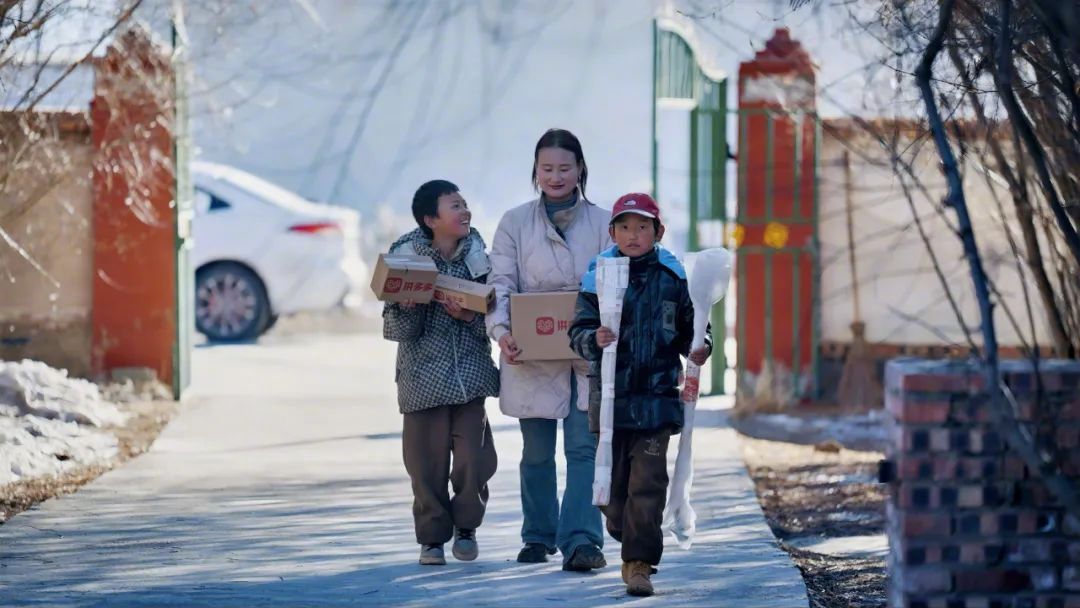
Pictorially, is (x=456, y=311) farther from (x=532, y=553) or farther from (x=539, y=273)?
(x=532, y=553)

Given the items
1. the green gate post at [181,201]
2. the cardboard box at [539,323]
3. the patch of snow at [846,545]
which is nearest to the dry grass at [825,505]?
the patch of snow at [846,545]

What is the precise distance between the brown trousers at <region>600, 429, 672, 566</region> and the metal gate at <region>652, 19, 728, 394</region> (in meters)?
6.41

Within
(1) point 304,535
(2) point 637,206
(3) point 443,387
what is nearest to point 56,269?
(1) point 304,535

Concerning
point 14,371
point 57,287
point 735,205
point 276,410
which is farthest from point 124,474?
point 735,205

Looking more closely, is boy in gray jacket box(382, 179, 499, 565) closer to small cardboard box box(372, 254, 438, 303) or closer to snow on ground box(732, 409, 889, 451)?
small cardboard box box(372, 254, 438, 303)

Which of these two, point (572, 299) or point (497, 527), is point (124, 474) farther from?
point (572, 299)

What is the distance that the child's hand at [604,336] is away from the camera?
20.2ft

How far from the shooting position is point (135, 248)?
12469 mm

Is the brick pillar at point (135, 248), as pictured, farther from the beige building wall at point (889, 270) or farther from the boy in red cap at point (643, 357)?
the boy in red cap at point (643, 357)

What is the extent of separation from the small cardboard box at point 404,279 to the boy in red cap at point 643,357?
71 centimetres

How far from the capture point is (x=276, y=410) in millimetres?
12070

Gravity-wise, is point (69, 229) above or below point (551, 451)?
above

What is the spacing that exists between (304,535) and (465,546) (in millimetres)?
972

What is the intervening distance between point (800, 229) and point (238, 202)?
5.97 meters
